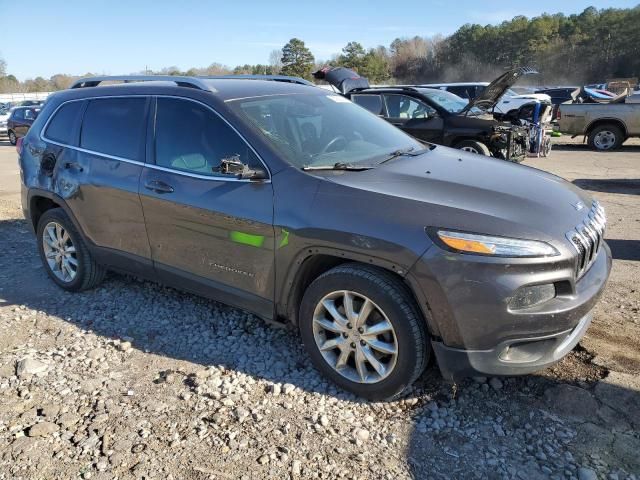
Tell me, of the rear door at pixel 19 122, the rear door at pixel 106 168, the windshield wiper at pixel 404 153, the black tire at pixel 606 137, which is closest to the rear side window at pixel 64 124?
the rear door at pixel 106 168

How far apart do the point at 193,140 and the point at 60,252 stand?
6.66 ft

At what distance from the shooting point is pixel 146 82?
4008mm

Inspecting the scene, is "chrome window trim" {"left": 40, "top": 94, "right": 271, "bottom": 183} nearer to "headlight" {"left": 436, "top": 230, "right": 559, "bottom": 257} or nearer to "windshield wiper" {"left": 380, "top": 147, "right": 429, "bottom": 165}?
"windshield wiper" {"left": 380, "top": 147, "right": 429, "bottom": 165}

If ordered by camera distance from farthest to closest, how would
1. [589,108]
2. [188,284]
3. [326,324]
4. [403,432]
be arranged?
[589,108] → [188,284] → [326,324] → [403,432]

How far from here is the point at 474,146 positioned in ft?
32.0

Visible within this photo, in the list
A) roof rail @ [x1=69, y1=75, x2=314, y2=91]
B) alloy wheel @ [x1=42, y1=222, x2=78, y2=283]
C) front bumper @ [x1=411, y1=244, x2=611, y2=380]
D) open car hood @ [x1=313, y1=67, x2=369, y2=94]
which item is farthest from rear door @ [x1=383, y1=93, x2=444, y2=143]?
front bumper @ [x1=411, y1=244, x2=611, y2=380]

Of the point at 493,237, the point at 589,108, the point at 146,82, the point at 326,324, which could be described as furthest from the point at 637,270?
the point at 589,108

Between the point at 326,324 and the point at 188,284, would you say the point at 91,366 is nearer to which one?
the point at 188,284

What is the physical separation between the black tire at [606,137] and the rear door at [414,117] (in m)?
6.87

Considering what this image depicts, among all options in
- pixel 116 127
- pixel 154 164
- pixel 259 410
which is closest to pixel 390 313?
pixel 259 410

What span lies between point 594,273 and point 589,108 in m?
13.0

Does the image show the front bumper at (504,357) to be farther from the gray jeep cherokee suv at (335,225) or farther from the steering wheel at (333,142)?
the steering wheel at (333,142)

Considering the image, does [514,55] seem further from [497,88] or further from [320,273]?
[320,273]

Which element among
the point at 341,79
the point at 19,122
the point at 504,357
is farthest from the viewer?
the point at 19,122
